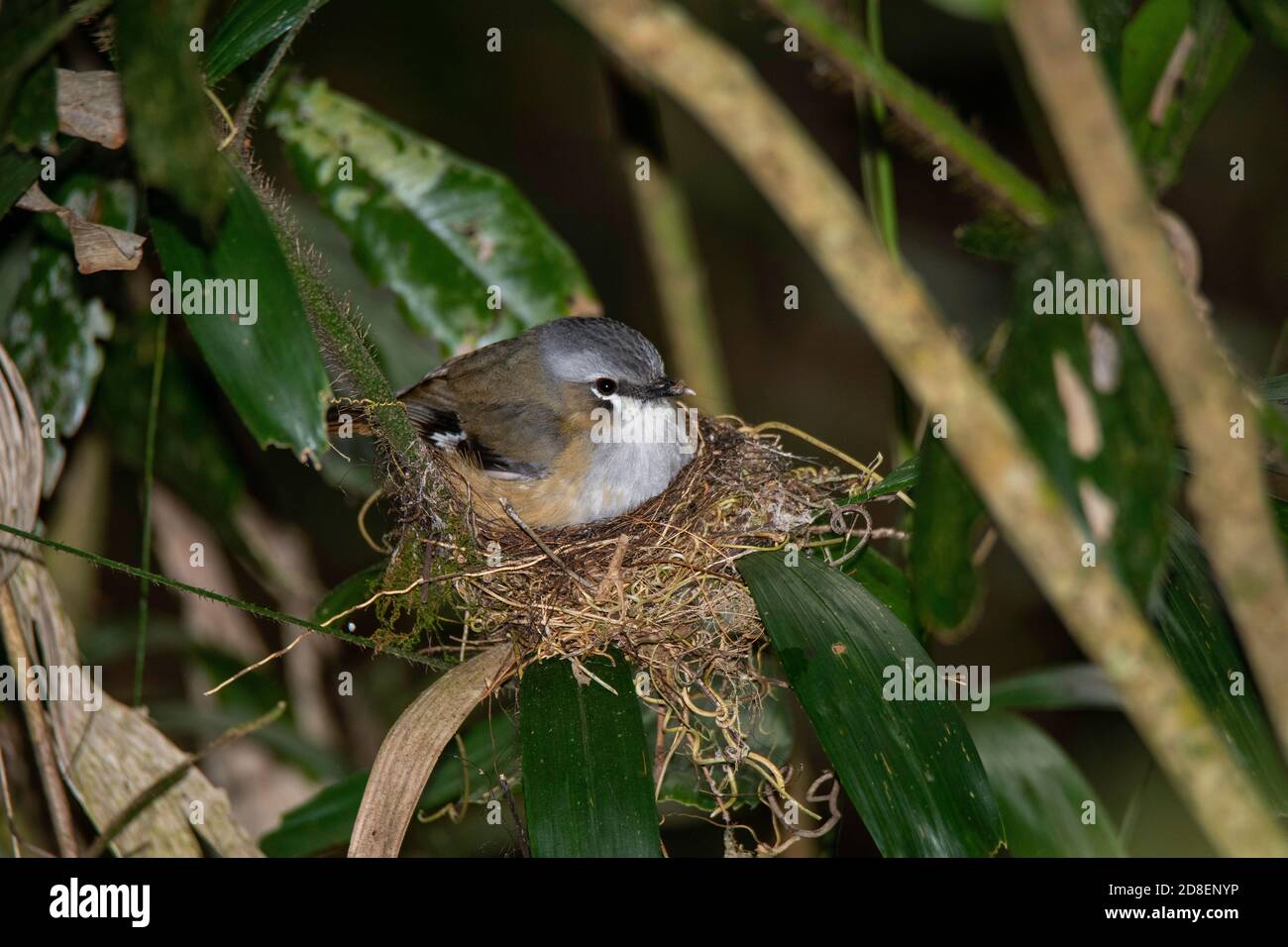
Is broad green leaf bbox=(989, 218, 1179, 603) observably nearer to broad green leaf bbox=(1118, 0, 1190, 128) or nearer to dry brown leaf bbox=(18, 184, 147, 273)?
broad green leaf bbox=(1118, 0, 1190, 128)

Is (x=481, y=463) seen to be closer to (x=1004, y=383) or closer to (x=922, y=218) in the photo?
(x=1004, y=383)

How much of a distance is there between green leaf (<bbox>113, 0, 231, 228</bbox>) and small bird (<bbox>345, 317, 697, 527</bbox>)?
2.37m

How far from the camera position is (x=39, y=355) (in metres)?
3.47

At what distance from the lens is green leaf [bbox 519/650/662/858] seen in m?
2.18

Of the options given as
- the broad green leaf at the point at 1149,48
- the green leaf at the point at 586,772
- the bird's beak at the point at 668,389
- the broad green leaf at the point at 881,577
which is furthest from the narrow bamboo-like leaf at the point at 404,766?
the broad green leaf at the point at 1149,48

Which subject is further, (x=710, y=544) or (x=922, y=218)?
(x=922, y=218)

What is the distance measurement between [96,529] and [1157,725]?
425 cm

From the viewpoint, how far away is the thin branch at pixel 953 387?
1140mm

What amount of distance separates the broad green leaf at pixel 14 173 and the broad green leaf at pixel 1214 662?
2.58m

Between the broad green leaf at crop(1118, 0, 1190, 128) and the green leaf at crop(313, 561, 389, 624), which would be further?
the green leaf at crop(313, 561, 389, 624)

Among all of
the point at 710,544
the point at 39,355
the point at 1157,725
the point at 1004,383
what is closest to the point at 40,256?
the point at 39,355

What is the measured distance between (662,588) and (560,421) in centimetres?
107

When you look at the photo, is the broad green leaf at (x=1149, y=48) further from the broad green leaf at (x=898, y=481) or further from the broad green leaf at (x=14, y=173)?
the broad green leaf at (x=14, y=173)
